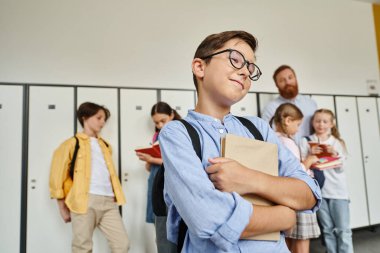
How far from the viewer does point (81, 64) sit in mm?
2961

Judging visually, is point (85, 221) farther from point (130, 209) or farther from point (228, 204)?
point (228, 204)

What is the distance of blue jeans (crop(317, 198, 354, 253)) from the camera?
7.71ft

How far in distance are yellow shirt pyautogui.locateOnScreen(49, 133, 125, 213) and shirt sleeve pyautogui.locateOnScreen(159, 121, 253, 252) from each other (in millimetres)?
1724

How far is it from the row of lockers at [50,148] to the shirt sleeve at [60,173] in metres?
0.38

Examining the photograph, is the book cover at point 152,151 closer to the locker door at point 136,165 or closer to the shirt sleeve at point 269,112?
the locker door at point 136,165

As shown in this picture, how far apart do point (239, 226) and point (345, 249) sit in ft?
7.23

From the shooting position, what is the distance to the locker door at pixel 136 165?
2811 millimetres

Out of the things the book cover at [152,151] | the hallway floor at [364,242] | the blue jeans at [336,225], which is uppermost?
the book cover at [152,151]

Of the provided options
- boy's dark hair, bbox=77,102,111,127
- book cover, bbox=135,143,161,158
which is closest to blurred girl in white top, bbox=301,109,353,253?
book cover, bbox=135,143,161,158

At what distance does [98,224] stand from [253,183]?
2059 mm

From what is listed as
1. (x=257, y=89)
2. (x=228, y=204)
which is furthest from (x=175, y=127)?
(x=257, y=89)

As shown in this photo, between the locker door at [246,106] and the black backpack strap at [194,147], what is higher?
the locker door at [246,106]

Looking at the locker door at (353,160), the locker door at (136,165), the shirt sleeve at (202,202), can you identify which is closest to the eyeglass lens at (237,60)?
the shirt sleeve at (202,202)

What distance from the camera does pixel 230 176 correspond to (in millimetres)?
706
